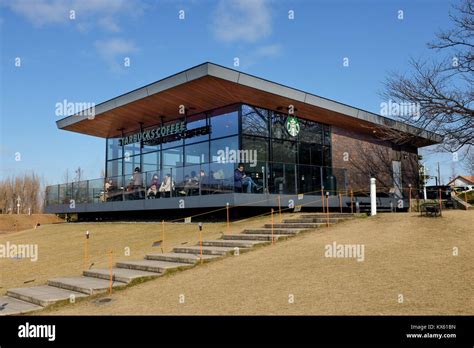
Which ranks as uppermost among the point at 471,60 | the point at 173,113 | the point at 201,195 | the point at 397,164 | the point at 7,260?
the point at 471,60

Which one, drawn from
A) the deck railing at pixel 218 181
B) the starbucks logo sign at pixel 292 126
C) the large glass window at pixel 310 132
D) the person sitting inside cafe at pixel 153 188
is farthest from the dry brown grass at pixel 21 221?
the starbucks logo sign at pixel 292 126

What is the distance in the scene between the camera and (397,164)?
96.0 feet

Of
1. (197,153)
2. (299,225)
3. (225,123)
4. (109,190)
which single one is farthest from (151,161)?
(299,225)

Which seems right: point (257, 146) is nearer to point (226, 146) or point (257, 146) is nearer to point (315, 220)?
point (226, 146)

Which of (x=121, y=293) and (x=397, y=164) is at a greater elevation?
(x=397, y=164)

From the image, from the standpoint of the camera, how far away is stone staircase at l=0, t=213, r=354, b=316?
9.43 metres

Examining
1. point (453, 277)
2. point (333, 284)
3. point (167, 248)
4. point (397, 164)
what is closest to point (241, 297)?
point (333, 284)

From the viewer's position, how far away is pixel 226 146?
20031mm

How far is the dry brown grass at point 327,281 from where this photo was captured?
7051 mm

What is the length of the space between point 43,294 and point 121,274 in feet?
5.86

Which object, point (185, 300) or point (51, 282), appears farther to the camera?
point (51, 282)
